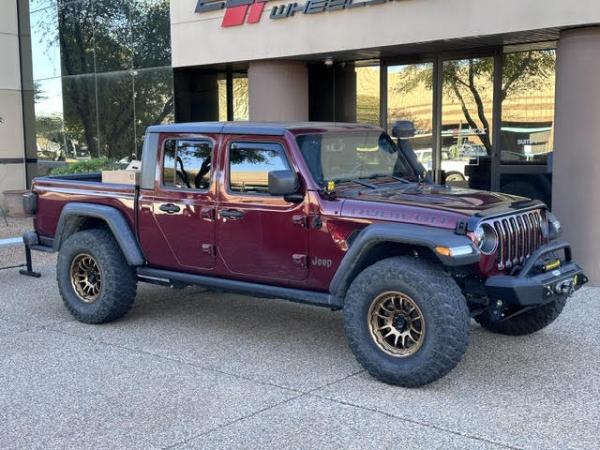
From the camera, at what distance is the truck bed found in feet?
22.1

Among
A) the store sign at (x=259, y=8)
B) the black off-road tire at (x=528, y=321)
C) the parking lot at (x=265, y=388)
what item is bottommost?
the parking lot at (x=265, y=388)

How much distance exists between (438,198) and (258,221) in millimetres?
1427

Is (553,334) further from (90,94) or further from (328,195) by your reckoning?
(90,94)

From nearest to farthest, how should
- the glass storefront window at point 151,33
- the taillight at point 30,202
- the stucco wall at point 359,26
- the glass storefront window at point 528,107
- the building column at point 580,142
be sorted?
the taillight at point 30,202 < the building column at point 580,142 < the stucco wall at point 359,26 < the glass storefront window at point 528,107 < the glass storefront window at point 151,33

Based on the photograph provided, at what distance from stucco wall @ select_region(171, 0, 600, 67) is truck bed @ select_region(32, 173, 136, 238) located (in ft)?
15.0

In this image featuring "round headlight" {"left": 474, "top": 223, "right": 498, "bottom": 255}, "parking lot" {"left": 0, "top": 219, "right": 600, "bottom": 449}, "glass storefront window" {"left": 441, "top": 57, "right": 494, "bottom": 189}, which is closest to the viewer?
"parking lot" {"left": 0, "top": 219, "right": 600, "bottom": 449}

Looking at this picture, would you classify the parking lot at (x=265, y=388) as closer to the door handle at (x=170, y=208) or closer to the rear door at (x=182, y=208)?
the rear door at (x=182, y=208)

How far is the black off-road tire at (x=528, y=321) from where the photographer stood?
235 inches

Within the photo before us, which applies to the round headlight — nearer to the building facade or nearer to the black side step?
the black side step

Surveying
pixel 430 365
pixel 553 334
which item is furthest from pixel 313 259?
pixel 553 334

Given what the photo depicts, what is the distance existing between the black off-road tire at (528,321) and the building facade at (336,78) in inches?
84.5

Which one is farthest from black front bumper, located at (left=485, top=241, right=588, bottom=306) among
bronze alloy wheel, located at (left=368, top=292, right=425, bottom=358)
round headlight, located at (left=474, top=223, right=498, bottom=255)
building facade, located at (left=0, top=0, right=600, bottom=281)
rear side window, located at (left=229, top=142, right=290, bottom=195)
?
building facade, located at (left=0, top=0, right=600, bottom=281)

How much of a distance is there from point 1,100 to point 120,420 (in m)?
14.1

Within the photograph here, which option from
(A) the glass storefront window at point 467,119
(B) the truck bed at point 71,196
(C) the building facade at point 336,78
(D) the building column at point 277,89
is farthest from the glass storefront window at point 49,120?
(B) the truck bed at point 71,196
